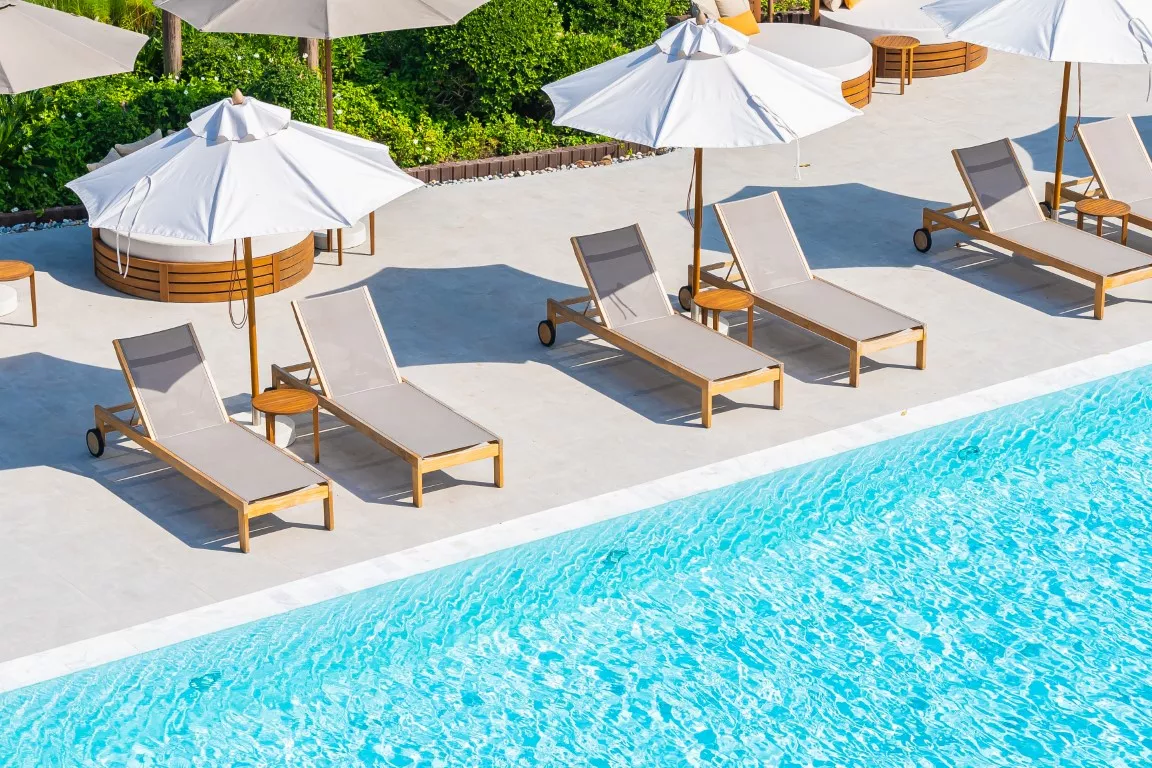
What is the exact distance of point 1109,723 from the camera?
35.7 feet

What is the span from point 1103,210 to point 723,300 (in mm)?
4497

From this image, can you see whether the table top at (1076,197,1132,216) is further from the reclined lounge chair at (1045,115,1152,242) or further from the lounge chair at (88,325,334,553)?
the lounge chair at (88,325,334,553)

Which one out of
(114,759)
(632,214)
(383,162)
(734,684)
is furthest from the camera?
(632,214)

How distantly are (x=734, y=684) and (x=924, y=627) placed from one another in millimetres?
1459

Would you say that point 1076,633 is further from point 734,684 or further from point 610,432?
point 610,432

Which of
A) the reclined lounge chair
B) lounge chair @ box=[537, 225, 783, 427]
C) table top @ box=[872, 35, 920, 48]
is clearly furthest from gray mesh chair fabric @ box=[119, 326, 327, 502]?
table top @ box=[872, 35, 920, 48]

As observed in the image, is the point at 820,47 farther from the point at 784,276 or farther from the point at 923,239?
the point at 784,276

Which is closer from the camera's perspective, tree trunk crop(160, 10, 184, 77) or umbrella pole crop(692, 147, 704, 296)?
umbrella pole crop(692, 147, 704, 296)

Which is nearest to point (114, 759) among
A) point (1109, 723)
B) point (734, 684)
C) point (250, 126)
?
point (734, 684)

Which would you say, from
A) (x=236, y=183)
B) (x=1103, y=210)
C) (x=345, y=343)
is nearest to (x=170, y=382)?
(x=345, y=343)

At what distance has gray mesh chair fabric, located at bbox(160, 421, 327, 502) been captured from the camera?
40.6 feet

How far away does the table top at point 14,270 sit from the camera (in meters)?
15.5

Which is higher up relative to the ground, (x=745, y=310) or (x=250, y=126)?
(x=250, y=126)

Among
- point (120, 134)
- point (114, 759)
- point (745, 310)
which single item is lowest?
point (114, 759)
